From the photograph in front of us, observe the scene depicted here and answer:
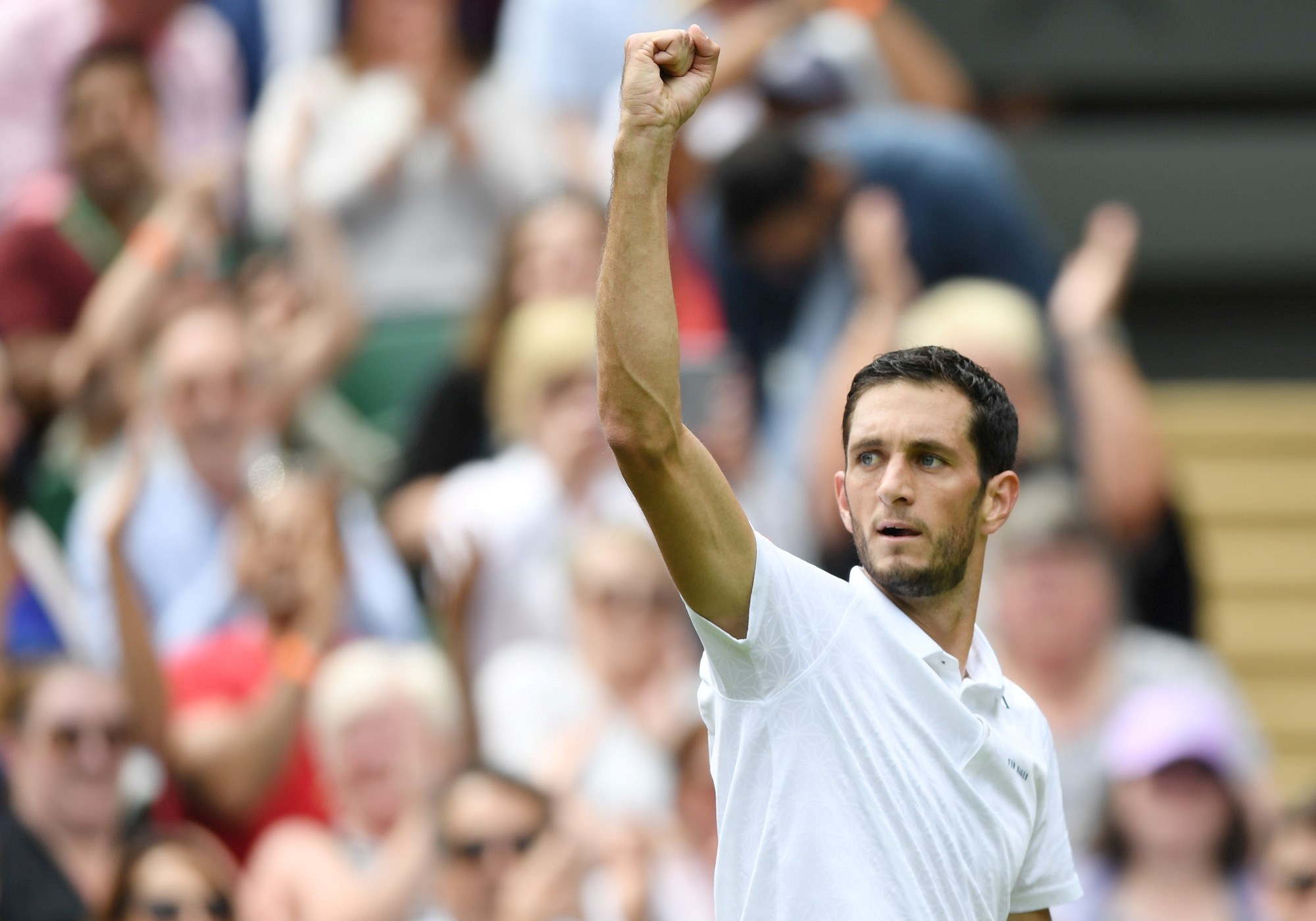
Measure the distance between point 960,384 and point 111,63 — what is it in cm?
433

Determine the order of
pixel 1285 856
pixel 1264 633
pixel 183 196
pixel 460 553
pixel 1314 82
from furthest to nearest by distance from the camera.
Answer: pixel 1314 82 < pixel 1264 633 < pixel 183 196 < pixel 460 553 < pixel 1285 856

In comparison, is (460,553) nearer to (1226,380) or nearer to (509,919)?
(509,919)

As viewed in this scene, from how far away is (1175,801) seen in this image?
4258mm

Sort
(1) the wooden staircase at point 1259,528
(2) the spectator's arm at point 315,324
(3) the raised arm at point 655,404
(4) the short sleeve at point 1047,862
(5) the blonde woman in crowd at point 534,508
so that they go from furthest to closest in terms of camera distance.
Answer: (1) the wooden staircase at point 1259,528 → (2) the spectator's arm at point 315,324 → (5) the blonde woman in crowd at point 534,508 → (4) the short sleeve at point 1047,862 → (3) the raised arm at point 655,404

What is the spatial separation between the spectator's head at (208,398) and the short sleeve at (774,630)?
3.39 m

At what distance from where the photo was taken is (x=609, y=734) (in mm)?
4625

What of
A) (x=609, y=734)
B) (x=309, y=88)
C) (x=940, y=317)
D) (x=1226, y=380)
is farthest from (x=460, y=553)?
(x=1226, y=380)

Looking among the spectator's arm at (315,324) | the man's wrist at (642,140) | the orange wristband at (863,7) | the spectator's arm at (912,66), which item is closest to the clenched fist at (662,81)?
the man's wrist at (642,140)

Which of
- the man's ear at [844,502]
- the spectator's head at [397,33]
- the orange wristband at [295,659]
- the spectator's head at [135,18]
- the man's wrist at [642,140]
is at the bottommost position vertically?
the orange wristband at [295,659]

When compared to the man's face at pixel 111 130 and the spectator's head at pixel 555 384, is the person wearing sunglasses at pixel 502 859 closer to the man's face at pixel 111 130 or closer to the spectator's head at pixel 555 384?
the spectator's head at pixel 555 384

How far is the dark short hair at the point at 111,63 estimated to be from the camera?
5715mm

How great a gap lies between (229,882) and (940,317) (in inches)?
90.8

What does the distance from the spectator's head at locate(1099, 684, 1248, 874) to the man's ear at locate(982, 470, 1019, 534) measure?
240 centimetres

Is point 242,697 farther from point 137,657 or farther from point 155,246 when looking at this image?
point 155,246
